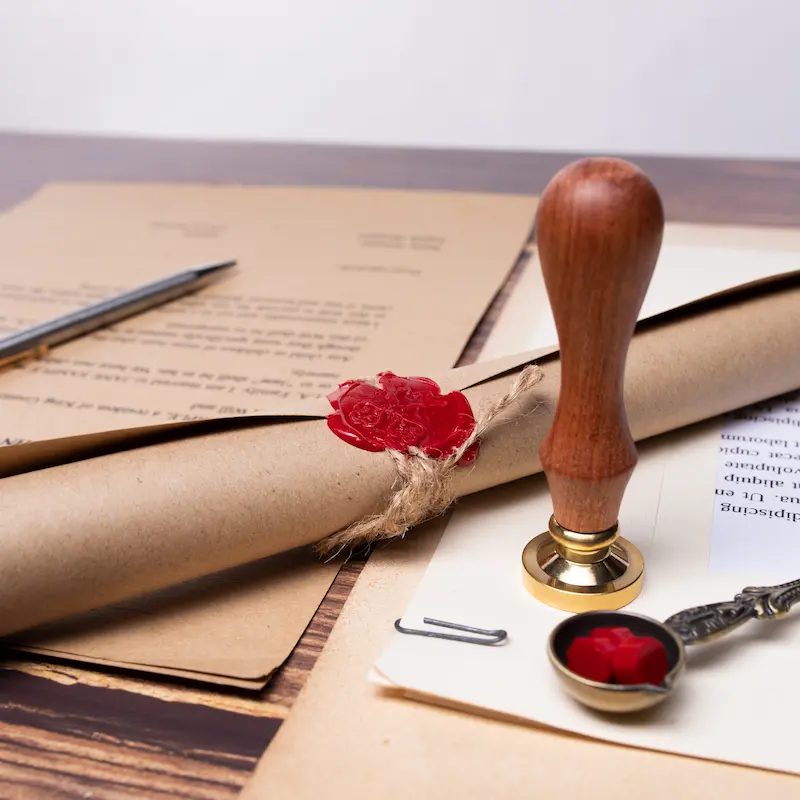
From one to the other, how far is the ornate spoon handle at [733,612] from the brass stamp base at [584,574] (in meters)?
0.05

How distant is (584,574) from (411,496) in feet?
0.36

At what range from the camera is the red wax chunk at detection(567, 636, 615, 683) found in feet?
1.53

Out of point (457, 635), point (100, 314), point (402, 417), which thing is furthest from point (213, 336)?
point (457, 635)

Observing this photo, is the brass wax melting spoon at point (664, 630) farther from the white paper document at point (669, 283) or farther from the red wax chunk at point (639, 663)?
the white paper document at point (669, 283)

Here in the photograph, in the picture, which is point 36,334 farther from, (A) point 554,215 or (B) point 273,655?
(A) point 554,215

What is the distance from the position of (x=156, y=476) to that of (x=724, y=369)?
40cm

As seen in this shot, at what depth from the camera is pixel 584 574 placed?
555mm

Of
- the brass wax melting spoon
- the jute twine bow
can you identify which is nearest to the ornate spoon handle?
the brass wax melting spoon

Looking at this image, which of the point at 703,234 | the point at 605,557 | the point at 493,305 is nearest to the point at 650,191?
the point at 605,557

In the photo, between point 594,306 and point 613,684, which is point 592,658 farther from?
point 594,306

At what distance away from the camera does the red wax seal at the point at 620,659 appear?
0.46m

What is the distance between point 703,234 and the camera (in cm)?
112

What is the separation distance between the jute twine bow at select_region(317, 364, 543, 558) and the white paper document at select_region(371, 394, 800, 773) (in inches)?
1.2

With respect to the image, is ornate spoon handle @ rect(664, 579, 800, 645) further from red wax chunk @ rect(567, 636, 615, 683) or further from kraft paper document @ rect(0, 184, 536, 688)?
kraft paper document @ rect(0, 184, 536, 688)
